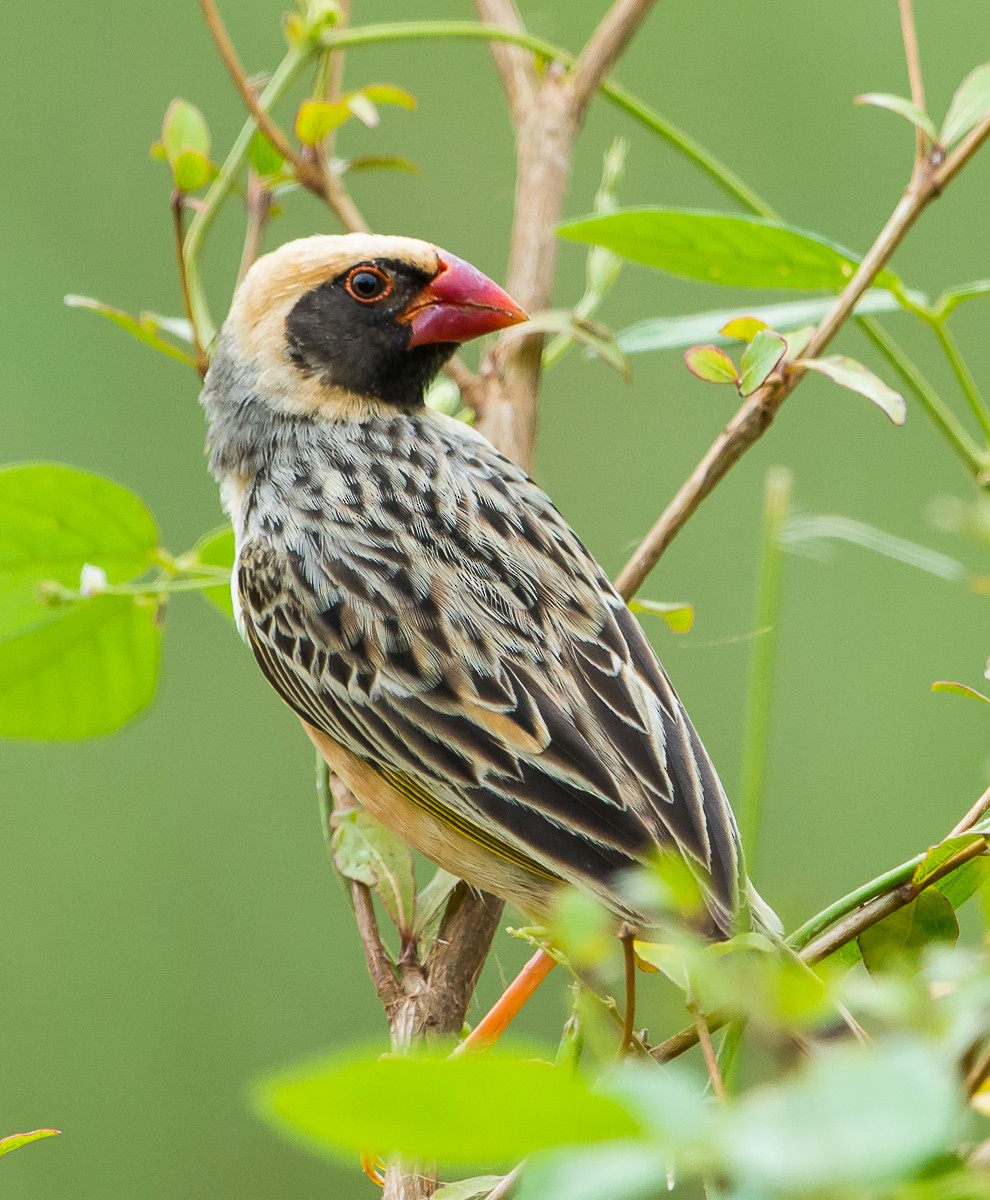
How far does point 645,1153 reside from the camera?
0.47m

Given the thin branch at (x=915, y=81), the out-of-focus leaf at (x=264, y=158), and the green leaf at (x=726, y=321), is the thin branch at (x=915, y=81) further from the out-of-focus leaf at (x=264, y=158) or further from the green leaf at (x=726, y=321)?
the out-of-focus leaf at (x=264, y=158)

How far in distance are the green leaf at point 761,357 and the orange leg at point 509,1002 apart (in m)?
1.04

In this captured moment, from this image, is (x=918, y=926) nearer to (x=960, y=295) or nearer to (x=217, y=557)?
(x=960, y=295)

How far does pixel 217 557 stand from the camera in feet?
8.52

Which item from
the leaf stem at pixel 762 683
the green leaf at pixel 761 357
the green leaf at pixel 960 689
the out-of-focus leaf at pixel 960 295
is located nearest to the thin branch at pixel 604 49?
the out-of-focus leaf at pixel 960 295

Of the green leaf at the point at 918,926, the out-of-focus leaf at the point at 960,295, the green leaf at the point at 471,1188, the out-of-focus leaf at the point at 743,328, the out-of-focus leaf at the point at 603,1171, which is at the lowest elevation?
the green leaf at the point at 471,1188

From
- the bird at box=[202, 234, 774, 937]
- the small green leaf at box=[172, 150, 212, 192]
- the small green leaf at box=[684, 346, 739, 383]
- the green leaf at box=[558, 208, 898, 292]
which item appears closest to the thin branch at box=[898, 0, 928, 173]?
the green leaf at box=[558, 208, 898, 292]

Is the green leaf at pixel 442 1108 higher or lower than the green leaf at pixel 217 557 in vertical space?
lower

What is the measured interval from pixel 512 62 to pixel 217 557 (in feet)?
3.99

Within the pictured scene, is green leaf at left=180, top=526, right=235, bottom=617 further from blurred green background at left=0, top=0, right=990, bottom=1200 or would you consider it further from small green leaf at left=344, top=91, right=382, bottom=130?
blurred green background at left=0, top=0, right=990, bottom=1200

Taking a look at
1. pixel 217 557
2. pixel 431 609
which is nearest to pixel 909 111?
pixel 431 609

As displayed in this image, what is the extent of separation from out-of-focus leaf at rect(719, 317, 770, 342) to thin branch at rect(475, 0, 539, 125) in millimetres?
1134

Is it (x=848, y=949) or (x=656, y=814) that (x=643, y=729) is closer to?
(x=656, y=814)

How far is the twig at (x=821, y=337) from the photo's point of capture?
81.0 inches
